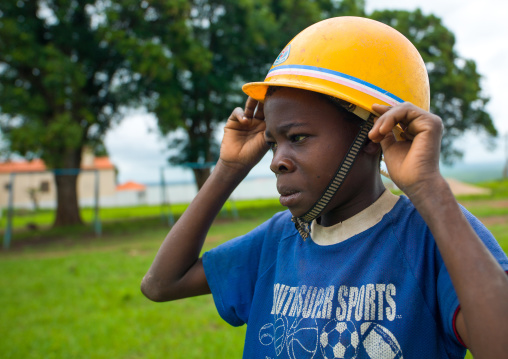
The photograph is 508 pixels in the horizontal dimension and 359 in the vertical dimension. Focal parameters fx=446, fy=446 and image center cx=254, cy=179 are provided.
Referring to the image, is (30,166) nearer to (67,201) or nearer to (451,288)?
(67,201)

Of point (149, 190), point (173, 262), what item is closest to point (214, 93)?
point (173, 262)

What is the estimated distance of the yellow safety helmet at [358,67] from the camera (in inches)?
52.0

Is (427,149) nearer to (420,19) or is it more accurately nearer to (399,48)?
(399,48)

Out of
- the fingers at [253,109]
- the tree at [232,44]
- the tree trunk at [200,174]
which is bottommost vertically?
the fingers at [253,109]

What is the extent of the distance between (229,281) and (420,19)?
24.7 metres

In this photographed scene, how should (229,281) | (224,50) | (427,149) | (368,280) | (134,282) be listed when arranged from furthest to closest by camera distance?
(224,50) → (134,282) → (229,281) → (368,280) → (427,149)

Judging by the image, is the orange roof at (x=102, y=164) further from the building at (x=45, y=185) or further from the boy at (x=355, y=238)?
the boy at (x=355, y=238)

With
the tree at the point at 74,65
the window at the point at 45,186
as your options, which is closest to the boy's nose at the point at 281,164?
the tree at the point at 74,65

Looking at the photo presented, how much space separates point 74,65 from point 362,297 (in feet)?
44.0

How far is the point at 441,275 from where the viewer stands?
1.12 meters

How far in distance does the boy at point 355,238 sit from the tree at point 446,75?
21.9m

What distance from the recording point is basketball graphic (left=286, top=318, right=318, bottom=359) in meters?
1.26

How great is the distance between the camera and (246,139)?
185cm

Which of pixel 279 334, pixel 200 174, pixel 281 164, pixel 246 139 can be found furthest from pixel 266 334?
pixel 200 174
